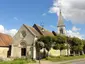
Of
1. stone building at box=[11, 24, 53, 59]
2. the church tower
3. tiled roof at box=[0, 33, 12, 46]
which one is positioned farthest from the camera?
the church tower

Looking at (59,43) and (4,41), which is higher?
(4,41)

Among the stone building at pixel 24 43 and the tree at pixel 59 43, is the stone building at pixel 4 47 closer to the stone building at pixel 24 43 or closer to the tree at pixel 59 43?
the stone building at pixel 24 43

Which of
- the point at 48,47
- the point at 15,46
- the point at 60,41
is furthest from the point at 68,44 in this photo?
the point at 15,46

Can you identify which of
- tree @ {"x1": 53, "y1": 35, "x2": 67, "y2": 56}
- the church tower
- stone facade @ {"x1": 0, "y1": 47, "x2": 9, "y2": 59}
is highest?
the church tower

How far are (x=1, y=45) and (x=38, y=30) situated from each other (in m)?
14.2

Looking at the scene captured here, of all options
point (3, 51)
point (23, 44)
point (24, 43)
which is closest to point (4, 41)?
point (3, 51)

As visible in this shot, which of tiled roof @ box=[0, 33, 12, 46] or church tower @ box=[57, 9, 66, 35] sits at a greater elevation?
church tower @ box=[57, 9, 66, 35]

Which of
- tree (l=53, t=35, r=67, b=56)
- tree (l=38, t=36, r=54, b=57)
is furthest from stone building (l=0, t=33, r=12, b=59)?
tree (l=53, t=35, r=67, b=56)

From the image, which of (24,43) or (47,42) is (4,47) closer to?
(24,43)

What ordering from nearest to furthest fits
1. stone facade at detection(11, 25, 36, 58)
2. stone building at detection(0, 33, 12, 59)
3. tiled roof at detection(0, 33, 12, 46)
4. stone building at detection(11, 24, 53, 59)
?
stone building at detection(11, 24, 53, 59)
stone facade at detection(11, 25, 36, 58)
stone building at detection(0, 33, 12, 59)
tiled roof at detection(0, 33, 12, 46)

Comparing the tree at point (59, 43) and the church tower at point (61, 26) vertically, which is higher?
the church tower at point (61, 26)

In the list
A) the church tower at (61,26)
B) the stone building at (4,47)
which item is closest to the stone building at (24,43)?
the stone building at (4,47)

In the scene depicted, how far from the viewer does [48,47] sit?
192 ft

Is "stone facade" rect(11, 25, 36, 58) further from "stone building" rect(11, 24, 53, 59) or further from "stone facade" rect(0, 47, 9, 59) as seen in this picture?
"stone facade" rect(0, 47, 9, 59)
